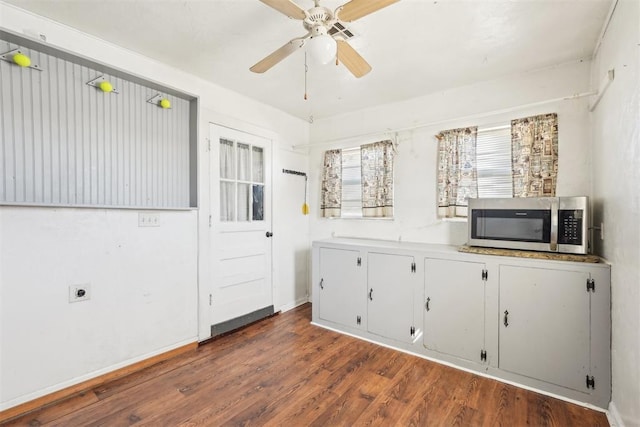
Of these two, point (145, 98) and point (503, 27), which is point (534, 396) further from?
point (145, 98)

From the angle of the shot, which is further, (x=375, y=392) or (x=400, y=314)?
(x=400, y=314)

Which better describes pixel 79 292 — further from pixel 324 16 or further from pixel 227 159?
pixel 324 16

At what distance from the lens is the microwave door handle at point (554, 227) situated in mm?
2100

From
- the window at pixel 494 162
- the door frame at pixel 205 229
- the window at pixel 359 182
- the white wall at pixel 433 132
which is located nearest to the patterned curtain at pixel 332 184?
the window at pixel 359 182

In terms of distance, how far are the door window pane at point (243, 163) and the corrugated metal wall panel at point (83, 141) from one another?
629mm

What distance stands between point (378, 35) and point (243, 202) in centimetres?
213

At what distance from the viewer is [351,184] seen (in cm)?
376

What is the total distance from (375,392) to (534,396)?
113 centimetres

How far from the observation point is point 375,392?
2055mm

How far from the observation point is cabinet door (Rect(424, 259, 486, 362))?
2334 mm

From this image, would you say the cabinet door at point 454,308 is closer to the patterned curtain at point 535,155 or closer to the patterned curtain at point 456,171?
the patterned curtain at point 456,171

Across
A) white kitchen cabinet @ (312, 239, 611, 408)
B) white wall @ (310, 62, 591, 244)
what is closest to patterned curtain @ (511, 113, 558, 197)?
white wall @ (310, 62, 591, 244)

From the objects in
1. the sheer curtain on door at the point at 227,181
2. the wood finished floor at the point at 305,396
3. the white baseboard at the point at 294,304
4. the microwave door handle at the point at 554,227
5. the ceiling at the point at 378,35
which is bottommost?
the wood finished floor at the point at 305,396

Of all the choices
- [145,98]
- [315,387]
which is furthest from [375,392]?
[145,98]
